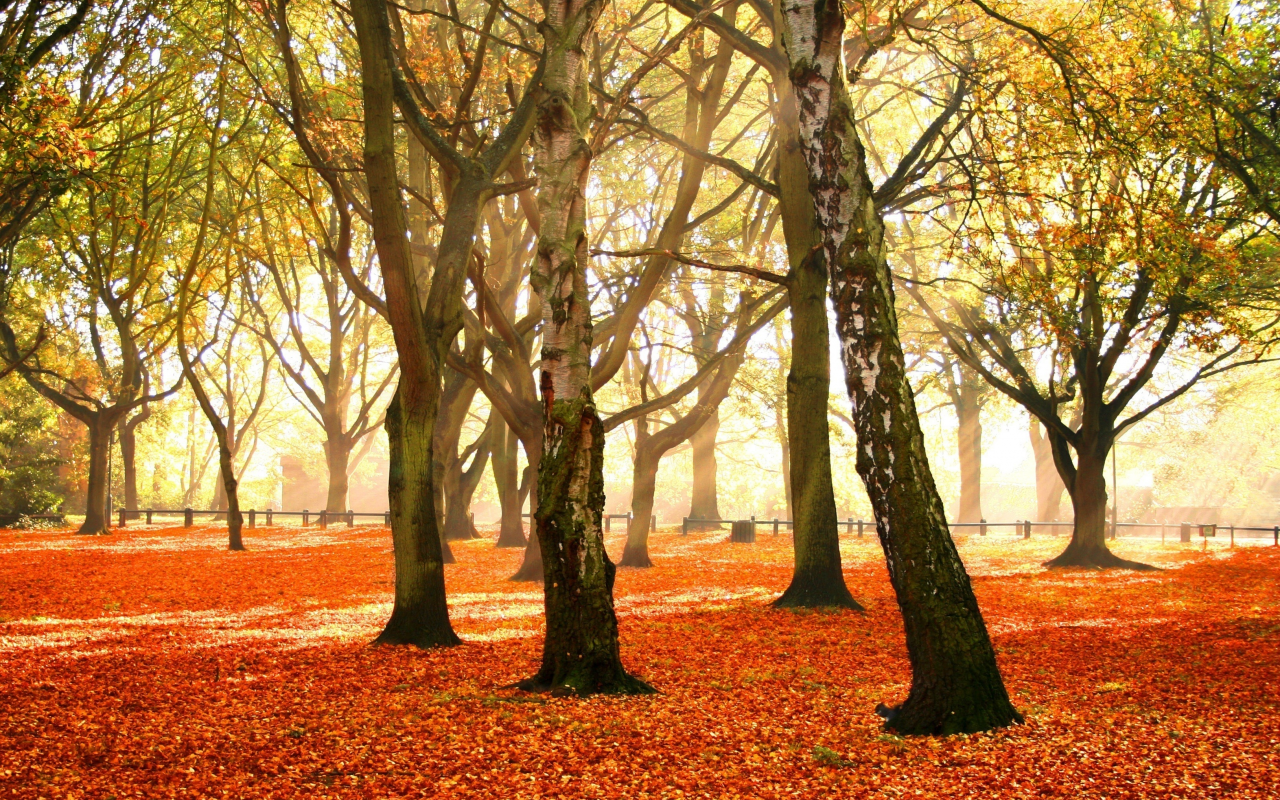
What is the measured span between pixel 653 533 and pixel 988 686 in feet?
87.0

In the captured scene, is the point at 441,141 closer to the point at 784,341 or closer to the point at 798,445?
the point at 798,445

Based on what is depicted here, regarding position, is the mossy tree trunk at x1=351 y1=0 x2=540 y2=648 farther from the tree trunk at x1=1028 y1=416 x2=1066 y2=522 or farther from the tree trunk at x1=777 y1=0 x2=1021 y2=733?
the tree trunk at x1=1028 y1=416 x2=1066 y2=522

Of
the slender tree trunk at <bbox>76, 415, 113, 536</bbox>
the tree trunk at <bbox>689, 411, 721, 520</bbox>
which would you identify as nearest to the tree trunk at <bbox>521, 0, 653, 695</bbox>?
the slender tree trunk at <bbox>76, 415, 113, 536</bbox>

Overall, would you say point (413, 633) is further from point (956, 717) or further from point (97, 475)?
point (97, 475)

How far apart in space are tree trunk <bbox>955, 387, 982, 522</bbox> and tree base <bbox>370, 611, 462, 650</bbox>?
27280mm

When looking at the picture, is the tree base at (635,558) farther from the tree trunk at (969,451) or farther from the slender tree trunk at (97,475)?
the tree trunk at (969,451)

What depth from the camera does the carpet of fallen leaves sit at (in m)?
4.62

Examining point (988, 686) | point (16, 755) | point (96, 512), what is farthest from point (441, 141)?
point (96, 512)

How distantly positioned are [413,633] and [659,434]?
28.3 feet

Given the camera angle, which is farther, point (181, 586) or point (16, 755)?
point (181, 586)

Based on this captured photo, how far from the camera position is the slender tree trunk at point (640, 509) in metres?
17.4

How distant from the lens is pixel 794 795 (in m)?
4.43

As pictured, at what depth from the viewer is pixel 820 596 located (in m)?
11.4

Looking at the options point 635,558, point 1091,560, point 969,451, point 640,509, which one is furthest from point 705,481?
point 1091,560
